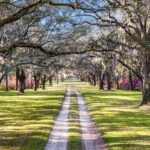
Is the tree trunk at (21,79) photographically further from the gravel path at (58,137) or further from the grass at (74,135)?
the gravel path at (58,137)

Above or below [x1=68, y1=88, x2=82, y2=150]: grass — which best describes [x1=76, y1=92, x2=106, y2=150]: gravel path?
below

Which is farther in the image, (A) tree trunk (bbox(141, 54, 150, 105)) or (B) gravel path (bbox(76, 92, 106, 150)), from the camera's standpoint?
(A) tree trunk (bbox(141, 54, 150, 105))

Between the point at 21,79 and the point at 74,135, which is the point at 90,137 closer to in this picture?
the point at 74,135

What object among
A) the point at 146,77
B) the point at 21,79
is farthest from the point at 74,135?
the point at 21,79

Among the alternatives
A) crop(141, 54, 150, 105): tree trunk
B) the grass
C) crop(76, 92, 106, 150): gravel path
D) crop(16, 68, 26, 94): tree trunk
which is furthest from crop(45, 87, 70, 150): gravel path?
crop(16, 68, 26, 94): tree trunk

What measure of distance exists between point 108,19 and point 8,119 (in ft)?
38.9

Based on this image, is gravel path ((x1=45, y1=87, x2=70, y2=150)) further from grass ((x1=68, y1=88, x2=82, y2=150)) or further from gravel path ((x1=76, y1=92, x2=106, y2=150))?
gravel path ((x1=76, y1=92, x2=106, y2=150))

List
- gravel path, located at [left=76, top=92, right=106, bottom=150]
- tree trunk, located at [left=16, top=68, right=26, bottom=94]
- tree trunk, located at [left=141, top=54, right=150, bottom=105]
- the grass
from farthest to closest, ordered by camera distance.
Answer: tree trunk, located at [left=16, top=68, right=26, bottom=94] → tree trunk, located at [left=141, top=54, right=150, bottom=105] → gravel path, located at [left=76, top=92, right=106, bottom=150] → the grass

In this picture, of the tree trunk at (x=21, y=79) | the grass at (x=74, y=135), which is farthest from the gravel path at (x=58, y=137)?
the tree trunk at (x=21, y=79)

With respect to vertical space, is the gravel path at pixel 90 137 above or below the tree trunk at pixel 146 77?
below

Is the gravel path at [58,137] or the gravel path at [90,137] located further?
the gravel path at [90,137]

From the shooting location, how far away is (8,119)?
89.7 feet

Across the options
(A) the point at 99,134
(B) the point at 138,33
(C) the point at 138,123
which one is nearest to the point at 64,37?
(B) the point at 138,33

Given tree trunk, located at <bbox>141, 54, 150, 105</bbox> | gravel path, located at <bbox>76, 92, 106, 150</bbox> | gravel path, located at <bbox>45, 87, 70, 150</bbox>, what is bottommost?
gravel path, located at <bbox>76, 92, 106, 150</bbox>
